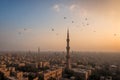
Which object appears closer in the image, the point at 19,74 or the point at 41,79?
the point at 41,79

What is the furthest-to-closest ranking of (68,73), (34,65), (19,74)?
(34,65), (68,73), (19,74)

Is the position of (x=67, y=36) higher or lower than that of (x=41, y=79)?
higher

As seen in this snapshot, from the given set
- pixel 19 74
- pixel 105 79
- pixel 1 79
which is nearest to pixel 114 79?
pixel 105 79

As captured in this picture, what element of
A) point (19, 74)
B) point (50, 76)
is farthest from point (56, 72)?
point (19, 74)

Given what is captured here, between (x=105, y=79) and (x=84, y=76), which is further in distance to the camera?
(x=84, y=76)

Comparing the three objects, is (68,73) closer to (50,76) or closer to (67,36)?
(50,76)

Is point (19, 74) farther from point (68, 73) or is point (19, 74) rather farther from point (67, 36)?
point (67, 36)

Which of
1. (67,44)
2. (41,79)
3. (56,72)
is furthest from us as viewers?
(67,44)

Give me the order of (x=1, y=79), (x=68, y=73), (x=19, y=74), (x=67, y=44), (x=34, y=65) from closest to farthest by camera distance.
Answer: (x=1, y=79), (x=19, y=74), (x=68, y=73), (x=67, y=44), (x=34, y=65)

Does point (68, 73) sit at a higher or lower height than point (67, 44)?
lower
